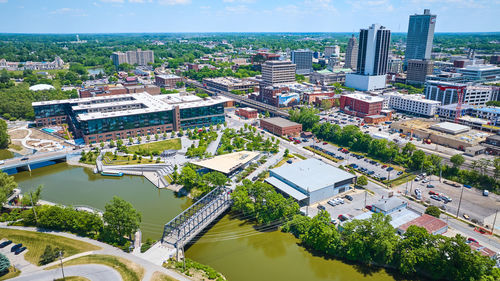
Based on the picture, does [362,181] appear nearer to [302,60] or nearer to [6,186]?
[6,186]

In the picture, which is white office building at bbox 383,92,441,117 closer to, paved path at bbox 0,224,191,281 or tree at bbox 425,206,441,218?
tree at bbox 425,206,441,218

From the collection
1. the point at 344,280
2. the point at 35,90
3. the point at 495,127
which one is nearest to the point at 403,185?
the point at 344,280

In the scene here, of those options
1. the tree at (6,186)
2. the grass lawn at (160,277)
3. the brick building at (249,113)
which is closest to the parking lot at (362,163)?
the brick building at (249,113)

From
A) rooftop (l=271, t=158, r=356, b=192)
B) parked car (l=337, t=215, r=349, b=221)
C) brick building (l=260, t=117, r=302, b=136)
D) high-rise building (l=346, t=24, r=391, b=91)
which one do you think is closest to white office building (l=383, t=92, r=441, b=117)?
high-rise building (l=346, t=24, r=391, b=91)

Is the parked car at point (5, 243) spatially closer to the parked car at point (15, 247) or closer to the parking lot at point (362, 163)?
the parked car at point (15, 247)

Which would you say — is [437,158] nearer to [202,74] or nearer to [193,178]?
[193,178]

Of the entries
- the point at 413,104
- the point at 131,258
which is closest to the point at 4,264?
the point at 131,258
